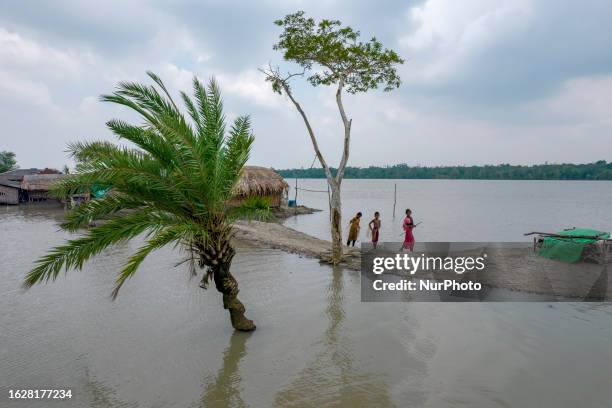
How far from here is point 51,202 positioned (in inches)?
1379

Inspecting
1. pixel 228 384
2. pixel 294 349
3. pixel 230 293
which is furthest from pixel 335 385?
pixel 230 293

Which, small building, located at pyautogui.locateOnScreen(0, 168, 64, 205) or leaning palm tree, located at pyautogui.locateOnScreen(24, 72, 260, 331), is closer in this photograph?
leaning palm tree, located at pyautogui.locateOnScreen(24, 72, 260, 331)

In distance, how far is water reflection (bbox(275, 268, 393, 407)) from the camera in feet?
17.4

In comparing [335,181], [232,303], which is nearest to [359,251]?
A: [335,181]

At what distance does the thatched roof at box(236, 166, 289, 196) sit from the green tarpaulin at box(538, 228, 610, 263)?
18916 millimetres

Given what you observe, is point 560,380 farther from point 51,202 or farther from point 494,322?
point 51,202

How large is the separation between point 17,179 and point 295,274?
109 ft

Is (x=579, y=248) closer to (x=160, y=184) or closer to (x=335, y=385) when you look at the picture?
(x=335, y=385)

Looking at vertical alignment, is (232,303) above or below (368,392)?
above

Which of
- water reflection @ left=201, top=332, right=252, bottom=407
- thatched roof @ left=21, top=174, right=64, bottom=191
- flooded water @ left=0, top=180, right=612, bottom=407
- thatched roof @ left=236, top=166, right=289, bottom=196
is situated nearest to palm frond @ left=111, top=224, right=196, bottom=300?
flooded water @ left=0, top=180, right=612, bottom=407

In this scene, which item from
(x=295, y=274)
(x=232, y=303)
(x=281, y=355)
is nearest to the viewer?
(x=281, y=355)

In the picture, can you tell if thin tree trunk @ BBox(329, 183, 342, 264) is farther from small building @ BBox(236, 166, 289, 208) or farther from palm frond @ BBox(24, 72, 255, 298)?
small building @ BBox(236, 166, 289, 208)

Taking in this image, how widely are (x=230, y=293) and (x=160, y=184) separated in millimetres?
2298

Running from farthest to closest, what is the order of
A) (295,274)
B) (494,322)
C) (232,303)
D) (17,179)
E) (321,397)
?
(17,179), (295,274), (494,322), (232,303), (321,397)
